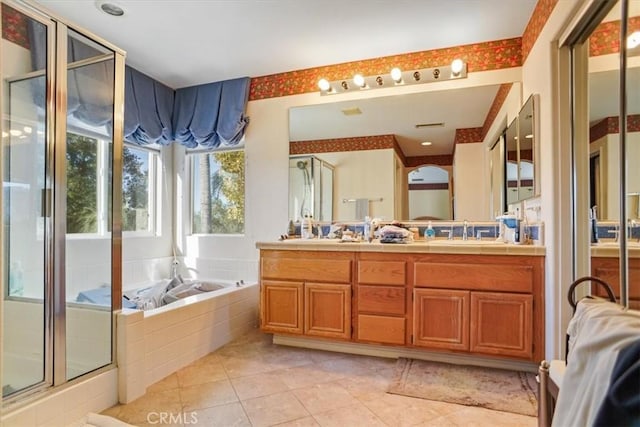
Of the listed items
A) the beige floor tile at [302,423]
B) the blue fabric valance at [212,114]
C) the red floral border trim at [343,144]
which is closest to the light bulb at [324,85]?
the red floral border trim at [343,144]

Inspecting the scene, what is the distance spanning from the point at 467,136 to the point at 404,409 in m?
2.00

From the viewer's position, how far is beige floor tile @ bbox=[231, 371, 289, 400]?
6.29ft

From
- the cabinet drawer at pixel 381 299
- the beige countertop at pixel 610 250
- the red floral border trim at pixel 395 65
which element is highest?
the red floral border trim at pixel 395 65

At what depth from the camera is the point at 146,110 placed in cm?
317

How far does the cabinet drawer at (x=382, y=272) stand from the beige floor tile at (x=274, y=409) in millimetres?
862

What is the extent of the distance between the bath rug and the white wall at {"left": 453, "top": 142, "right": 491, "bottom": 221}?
110 centimetres

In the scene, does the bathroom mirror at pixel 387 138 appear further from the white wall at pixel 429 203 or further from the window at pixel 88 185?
the window at pixel 88 185

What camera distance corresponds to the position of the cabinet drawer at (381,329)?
89.4 inches

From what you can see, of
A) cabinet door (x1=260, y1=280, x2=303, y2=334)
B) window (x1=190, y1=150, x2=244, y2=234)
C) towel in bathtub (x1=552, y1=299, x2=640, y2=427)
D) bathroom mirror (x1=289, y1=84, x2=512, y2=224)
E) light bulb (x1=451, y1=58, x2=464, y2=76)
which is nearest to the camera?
towel in bathtub (x1=552, y1=299, x2=640, y2=427)

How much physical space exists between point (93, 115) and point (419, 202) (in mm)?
2393

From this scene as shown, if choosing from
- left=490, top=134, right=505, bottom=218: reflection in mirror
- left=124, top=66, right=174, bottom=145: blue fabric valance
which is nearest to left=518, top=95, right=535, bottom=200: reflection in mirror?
left=490, top=134, right=505, bottom=218: reflection in mirror

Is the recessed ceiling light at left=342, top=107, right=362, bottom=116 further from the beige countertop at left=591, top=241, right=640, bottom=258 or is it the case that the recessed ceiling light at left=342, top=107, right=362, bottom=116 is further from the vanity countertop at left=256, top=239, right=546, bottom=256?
the beige countertop at left=591, top=241, right=640, bottom=258

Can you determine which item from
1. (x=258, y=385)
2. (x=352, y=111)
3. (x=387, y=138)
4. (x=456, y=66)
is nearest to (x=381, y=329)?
(x=258, y=385)

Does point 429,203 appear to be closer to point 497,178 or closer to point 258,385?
point 497,178
